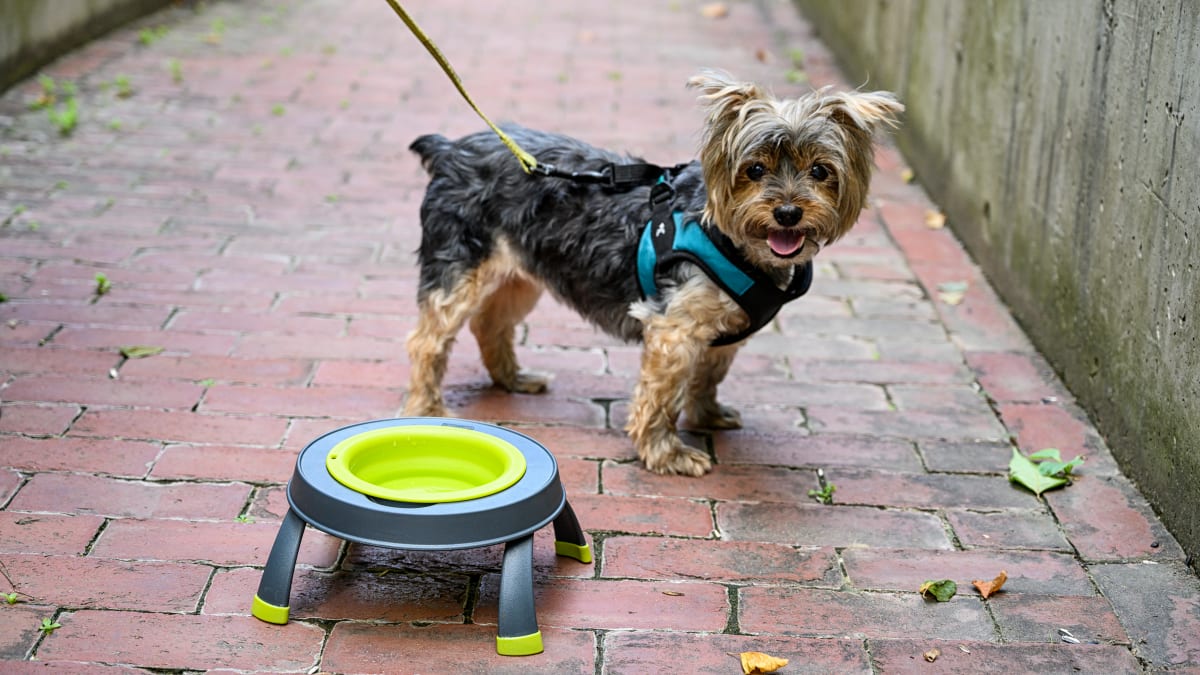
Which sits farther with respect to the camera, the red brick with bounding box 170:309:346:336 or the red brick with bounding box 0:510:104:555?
the red brick with bounding box 170:309:346:336

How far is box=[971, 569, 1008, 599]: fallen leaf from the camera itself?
3736 millimetres

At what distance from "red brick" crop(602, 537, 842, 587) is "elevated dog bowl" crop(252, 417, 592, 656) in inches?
6.1

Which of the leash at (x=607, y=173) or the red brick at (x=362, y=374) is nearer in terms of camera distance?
the leash at (x=607, y=173)

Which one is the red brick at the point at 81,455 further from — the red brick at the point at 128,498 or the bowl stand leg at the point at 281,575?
the bowl stand leg at the point at 281,575

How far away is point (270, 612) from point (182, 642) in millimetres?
229

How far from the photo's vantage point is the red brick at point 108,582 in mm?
3479

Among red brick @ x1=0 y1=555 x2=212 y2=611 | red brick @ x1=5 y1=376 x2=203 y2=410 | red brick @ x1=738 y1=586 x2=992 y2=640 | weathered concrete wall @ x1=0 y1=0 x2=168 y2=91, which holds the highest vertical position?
weathered concrete wall @ x1=0 y1=0 x2=168 y2=91

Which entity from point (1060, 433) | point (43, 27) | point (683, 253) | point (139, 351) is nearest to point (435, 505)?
point (683, 253)

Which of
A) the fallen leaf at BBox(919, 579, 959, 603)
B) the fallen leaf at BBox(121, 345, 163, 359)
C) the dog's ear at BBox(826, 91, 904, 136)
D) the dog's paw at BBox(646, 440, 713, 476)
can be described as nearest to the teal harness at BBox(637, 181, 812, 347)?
the dog's paw at BBox(646, 440, 713, 476)

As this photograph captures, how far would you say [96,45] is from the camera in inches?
394

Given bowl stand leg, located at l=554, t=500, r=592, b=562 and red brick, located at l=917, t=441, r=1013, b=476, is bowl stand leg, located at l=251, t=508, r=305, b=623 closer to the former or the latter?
bowl stand leg, located at l=554, t=500, r=592, b=562

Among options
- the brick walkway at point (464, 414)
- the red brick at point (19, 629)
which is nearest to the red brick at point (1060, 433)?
the brick walkway at point (464, 414)

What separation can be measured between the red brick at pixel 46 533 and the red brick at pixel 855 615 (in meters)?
1.92

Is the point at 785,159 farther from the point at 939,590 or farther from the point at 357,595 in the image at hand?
the point at 357,595
